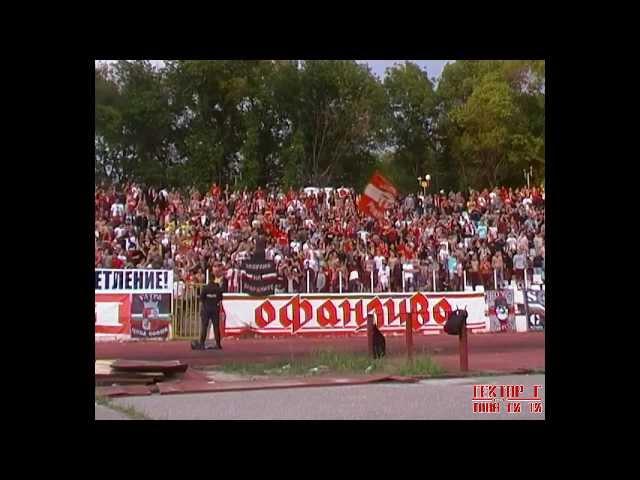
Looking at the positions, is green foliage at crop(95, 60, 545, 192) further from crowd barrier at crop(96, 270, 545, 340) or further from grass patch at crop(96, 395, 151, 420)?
grass patch at crop(96, 395, 151, 420)

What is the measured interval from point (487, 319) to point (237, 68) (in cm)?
454

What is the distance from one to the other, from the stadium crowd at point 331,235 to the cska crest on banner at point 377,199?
93 mm

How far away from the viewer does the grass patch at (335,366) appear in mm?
10227

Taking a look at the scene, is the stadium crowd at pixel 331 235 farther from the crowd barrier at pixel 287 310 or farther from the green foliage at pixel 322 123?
the green foliage at pixel 322 123

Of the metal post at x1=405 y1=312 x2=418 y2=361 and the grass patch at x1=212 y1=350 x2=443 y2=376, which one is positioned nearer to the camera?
the grass patch at x1=212 y1=350 x2=443 y2=376

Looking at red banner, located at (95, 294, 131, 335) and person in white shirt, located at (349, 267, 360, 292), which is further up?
person in white shirt, located at (349, 267, 360, 292)

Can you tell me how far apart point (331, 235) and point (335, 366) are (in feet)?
5.44

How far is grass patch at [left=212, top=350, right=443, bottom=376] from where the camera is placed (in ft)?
33.6

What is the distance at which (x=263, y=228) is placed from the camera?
33.9 ft

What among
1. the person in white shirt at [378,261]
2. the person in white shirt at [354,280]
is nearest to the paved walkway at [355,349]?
the person in white shirt at [354,280]

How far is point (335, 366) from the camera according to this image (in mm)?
10289

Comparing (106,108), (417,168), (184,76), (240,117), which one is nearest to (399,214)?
(417,168)

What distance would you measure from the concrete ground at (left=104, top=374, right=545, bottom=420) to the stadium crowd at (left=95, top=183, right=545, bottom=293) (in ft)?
4.20

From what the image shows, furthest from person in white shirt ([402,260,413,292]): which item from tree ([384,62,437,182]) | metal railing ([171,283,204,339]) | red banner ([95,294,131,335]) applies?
red banner ([95,294,131,335])
